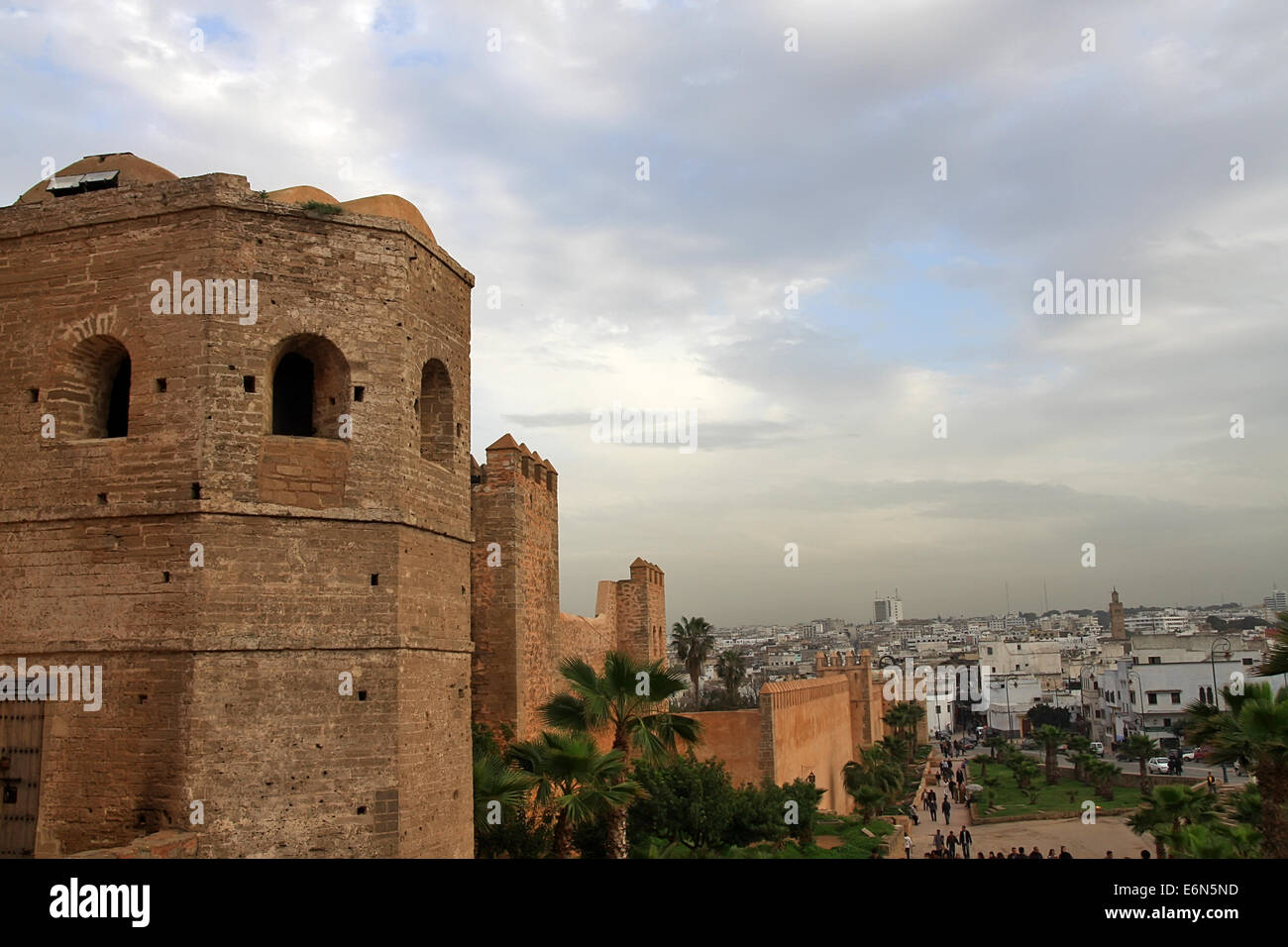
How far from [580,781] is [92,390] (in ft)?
22.1

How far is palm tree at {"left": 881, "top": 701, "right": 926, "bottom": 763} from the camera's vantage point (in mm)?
52375

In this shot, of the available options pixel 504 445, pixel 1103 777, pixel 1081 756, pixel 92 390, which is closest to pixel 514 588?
pixel 504 445

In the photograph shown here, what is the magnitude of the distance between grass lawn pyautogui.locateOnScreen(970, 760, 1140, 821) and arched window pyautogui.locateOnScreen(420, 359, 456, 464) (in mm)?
30373

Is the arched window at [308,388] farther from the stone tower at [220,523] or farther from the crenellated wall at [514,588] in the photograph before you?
the crenellated wall at [514,588]

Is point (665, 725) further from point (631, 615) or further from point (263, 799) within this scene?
point (631, 615)

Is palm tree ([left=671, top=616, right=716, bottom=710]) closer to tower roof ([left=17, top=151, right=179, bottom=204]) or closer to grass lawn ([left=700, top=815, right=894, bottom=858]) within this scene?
grass lawn ([left=700, top=815, right=894, bottom=858])

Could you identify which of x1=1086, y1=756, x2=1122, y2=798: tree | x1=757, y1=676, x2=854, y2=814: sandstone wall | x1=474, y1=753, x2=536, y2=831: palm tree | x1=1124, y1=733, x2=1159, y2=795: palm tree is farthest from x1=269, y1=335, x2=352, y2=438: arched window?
x1=1086, y1=756, x2=1122, y2=798: tree
